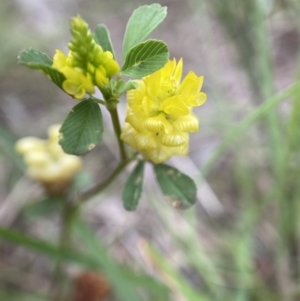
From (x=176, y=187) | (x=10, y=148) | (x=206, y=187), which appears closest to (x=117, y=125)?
(x=176, y=187)

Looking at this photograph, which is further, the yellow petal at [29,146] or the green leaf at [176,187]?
the yellow petal at [29,146]

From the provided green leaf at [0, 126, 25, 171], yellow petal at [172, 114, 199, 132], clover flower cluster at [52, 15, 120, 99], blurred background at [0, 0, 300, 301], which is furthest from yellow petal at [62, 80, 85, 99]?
green leaf at [0, 126, 25, 171]

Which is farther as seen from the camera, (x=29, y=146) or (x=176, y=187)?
(x=29, y=146)

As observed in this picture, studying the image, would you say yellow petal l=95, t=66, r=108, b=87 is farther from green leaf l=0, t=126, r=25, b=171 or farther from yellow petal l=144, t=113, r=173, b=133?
green leaf l=0, t=126, r=25, b=171

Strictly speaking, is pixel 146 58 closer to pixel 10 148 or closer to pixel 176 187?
pixel 176 187

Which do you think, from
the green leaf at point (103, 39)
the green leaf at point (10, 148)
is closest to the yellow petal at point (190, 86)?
the green leaf at point (103, 39)

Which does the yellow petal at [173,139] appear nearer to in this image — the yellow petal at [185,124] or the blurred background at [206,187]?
the yellow petal at [185,124]

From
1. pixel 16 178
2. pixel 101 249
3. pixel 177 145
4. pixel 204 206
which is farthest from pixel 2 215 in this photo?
pixel 177 145
